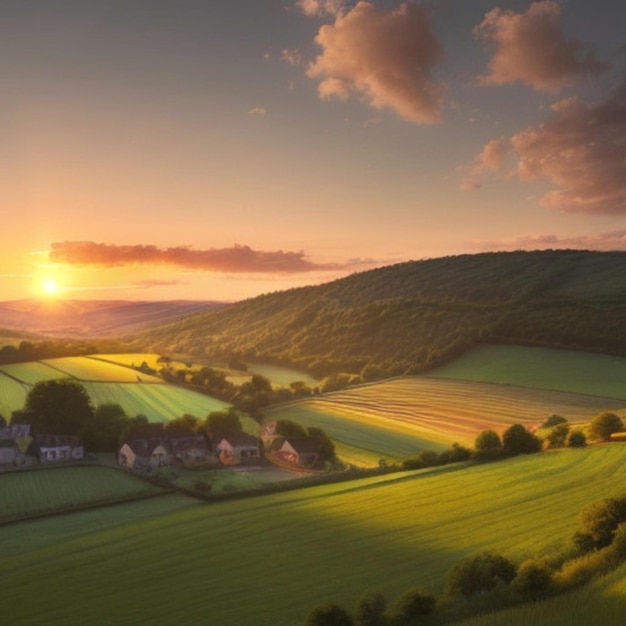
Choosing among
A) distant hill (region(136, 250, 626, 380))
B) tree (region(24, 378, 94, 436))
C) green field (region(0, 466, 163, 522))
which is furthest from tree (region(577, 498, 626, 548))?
distant hill (region(136, 250, 626, 380))

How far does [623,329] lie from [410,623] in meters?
106

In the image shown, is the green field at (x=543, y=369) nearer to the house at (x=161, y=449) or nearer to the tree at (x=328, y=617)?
the house at (x=161, y=449)

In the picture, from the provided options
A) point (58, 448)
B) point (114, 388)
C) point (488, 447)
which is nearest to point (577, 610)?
point (488, 447)

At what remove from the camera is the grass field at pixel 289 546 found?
28438 mm

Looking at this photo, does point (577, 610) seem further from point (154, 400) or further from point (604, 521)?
point (154, 400)

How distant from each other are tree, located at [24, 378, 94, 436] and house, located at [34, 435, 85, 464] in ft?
10.00

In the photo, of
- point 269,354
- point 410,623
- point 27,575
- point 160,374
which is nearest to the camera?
point 410,623

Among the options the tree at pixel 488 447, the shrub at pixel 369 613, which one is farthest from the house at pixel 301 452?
the shrub at pixel 369 613

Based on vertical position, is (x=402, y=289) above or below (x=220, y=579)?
above

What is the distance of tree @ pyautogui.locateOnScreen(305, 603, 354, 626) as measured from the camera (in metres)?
23.6

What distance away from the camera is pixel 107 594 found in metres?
30.5

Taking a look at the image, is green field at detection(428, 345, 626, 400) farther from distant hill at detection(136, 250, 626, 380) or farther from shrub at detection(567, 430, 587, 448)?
shrub at detection(567, 430, 587, 448)

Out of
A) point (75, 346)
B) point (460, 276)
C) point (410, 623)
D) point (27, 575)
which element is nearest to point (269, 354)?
point (75, 346)

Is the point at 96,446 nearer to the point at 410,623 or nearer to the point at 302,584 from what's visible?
the point at 302,584
